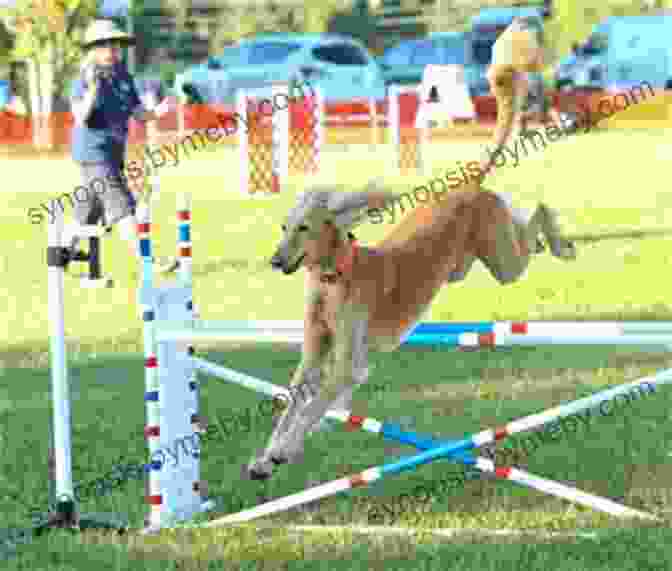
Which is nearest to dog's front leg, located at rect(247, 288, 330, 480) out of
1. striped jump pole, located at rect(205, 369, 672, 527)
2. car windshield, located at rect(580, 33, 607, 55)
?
striped jump pole, located at rect(205, 369, 672, 527)

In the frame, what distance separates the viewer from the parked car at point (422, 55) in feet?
122

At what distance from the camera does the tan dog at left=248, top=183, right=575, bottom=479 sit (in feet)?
17.7

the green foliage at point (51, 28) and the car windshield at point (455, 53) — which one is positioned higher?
the green foliage at point (51, 28)

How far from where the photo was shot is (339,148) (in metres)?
28.0

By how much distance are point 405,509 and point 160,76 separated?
3733cm

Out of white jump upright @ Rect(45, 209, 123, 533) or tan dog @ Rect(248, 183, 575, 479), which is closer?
tan dog @ Rect(248, 183, 575, 479)

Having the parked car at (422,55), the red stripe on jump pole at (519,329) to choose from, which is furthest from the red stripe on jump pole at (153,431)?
the parked car at (422,55)

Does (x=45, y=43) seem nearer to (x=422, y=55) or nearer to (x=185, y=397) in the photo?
(x=422, y=55)

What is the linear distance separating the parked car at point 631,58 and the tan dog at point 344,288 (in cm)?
3184

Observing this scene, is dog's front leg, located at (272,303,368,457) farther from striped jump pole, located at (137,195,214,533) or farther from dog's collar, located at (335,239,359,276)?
striped jump pole, located at (137,195,214,533)

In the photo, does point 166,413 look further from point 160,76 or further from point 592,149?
point 160,76

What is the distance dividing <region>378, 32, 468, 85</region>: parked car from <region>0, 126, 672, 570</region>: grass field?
2167 cm

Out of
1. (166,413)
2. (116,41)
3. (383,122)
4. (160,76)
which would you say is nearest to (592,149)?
(383,122)

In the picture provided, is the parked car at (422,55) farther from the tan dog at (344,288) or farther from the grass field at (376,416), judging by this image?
the tan dog at (344,288)
